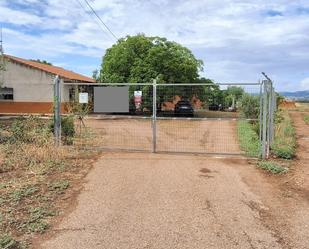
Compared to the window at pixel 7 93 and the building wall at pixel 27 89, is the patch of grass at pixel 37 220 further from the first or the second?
the window at pixel 7 93

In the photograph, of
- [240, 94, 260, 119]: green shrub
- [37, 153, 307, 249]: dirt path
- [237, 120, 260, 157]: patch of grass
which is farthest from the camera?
[240, 94, 260, 119]: green shrub

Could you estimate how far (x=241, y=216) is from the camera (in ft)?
21.2

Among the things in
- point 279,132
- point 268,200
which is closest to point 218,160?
point 268,200

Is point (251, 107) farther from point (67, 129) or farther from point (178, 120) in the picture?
point (67, 129)

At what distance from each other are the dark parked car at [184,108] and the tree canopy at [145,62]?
14.9m

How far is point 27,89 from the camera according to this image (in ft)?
98.6

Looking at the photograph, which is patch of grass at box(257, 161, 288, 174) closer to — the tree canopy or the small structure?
the tree canopy

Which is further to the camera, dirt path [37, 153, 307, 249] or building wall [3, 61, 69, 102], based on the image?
building wall [3, 61, 69, 102]

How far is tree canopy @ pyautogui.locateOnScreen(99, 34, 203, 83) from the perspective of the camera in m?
29.9

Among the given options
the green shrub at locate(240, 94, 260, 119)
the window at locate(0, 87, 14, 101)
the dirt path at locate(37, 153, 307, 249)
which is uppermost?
the window at locate(0, 87, 14, 101)

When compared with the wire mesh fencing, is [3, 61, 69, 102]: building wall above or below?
above

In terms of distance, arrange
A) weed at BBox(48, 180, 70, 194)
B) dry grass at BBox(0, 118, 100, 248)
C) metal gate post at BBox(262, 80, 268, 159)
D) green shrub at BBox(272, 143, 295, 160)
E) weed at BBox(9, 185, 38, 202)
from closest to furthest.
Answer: dry grass at BBox(0, 118, 100, 248) < weed at BBox(9, 185, 38, 202) < weed at BBox(48, 180, 70, 194) < metal gate post at BBox(262, 80, 268, 159) < green shrub at BBox(272, 143, 295, 160)

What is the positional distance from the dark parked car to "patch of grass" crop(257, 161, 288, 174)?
428 centimetres

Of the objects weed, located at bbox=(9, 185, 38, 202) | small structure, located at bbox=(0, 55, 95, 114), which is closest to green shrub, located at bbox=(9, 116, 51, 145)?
weed, located at bbox=(9, 185, 38, 202)
